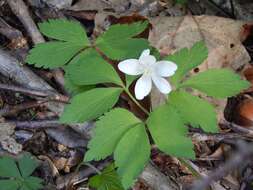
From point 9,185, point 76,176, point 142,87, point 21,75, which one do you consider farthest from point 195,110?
point 21,75

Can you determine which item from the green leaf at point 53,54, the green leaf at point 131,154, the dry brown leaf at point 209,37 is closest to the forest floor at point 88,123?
the dry brown leaf at point 209,37

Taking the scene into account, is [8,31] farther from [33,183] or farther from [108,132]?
[108,132]

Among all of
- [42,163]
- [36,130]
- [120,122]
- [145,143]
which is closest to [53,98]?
[36,130]

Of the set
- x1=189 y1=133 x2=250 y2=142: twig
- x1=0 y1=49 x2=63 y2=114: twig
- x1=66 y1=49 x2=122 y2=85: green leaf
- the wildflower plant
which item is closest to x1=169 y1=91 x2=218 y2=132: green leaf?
the wildflower plant

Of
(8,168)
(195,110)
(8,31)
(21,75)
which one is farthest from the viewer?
(8,31)

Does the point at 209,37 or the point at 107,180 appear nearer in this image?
the point at 107,180

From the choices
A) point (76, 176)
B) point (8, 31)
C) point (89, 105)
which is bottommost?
point (76, 176)

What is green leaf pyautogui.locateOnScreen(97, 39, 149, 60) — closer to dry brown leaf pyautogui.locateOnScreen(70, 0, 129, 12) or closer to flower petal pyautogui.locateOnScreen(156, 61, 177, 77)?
flower petal pyautogui.locateOnScreen(156, 61, 177, 77)
